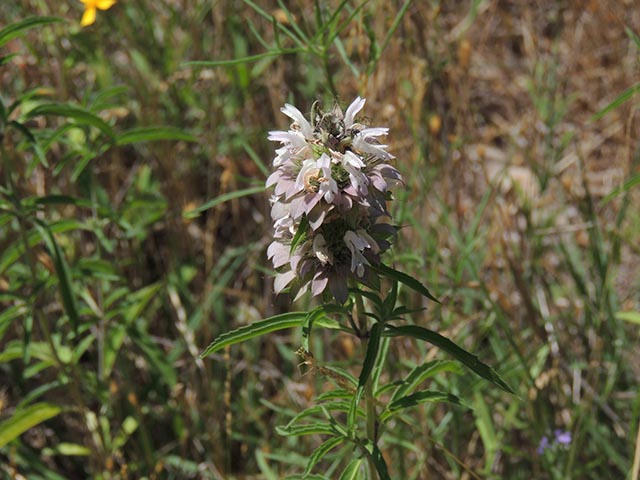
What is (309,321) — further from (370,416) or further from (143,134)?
(143,134)

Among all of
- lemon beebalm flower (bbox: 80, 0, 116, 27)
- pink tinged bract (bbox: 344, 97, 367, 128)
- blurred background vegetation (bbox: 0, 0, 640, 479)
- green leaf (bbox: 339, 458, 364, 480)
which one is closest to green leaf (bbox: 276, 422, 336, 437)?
green leaf (bbox: 339, 458, 364, 480)

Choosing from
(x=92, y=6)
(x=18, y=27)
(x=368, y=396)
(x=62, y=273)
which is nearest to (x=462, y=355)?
(x=368, y=396)

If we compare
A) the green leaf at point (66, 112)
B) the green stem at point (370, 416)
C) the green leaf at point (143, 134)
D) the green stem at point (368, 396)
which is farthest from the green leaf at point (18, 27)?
the green stem at point (370, 416)

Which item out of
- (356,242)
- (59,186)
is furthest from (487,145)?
(356,242)

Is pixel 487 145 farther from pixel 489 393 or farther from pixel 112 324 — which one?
pixel 112 324

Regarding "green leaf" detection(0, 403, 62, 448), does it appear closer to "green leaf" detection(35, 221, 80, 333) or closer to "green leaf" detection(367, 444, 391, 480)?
"green leaf" detection(35, 221, 80, 333)

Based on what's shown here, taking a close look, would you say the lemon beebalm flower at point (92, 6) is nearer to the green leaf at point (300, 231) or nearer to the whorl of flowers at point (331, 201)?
the whorl of flowers at point (331, 201)
